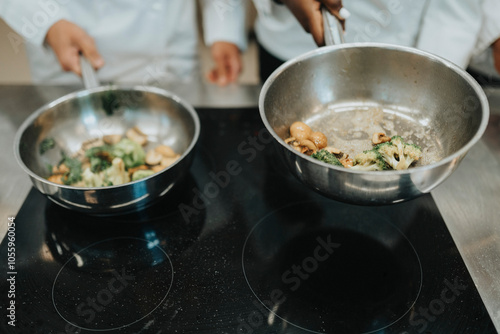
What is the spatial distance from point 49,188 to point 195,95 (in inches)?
18.2

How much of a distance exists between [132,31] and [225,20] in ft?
0.82

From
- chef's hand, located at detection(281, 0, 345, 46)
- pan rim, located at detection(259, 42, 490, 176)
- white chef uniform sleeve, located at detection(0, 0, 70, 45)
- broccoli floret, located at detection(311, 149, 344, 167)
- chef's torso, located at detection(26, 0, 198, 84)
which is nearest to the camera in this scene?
pan rim, located at detection(259, 42, 490, 176)

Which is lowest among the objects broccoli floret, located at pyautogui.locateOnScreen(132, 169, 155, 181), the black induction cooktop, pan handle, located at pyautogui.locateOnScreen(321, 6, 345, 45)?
the black induction cooktop

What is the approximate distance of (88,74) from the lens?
933 mm

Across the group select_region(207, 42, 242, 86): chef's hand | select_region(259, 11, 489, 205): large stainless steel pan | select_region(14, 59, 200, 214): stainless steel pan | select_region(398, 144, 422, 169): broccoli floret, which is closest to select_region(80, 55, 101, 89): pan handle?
select_region(14, 59, 200, 214): stainless steel pan

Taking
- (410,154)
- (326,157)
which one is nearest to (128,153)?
(326,157)

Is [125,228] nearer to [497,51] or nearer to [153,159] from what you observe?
[153,159]

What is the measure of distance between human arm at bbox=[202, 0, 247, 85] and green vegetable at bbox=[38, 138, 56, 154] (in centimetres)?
44

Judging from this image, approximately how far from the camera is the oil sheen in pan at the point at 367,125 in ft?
2.47

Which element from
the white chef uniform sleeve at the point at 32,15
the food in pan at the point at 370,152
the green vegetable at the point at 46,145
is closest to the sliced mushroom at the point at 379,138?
the food in pan at the point at 370,152

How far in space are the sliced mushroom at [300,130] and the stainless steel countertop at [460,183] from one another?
276mm

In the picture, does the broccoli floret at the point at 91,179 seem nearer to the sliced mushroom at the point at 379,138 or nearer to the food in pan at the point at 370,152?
the food in pan at the point at 370,152

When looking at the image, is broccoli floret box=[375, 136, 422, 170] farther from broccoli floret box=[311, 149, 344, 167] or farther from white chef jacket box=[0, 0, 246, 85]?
white chef jacket box=[0, 0, 246, 85]

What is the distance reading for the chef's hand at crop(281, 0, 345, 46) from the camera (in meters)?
0.75
